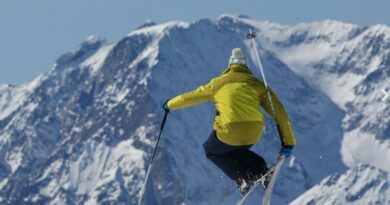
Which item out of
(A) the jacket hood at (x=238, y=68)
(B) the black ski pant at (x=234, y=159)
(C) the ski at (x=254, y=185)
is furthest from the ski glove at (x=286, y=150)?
(A) the jacket hood at (x=238, y=68)

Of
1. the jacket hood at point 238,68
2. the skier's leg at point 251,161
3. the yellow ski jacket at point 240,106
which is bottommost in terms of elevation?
the skier's leg at point 251,161

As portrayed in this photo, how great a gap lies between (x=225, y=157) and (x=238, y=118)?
82 centimetres

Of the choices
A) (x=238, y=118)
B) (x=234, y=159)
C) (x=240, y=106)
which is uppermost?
(x=240, y=106)

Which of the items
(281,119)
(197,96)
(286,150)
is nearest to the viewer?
(281,119)

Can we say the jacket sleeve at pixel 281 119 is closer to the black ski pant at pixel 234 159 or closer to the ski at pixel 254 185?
the ski at pixel 254 185

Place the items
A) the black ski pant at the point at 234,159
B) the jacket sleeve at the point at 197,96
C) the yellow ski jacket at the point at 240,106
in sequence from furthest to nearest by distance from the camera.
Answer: the black ski pant at the point at 234,159 < the jacket sleeve at the point at 197,96 < the yellow ski jacket at the point at 240,106

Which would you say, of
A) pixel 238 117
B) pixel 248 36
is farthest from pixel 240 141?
pixel 248 36

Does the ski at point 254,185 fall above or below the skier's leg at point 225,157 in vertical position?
below

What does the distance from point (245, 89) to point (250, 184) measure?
120 cm

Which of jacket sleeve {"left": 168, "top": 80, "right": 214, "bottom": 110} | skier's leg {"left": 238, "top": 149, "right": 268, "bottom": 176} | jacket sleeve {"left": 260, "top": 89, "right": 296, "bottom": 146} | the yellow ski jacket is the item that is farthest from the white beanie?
skier's leg {"left": 238, "top": 149, "right": 268, "bottom": 176}

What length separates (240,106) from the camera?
45.6ft

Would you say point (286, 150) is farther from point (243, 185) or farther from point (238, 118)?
point (243, 185)

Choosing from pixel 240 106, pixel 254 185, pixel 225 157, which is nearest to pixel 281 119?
pixel 240 106

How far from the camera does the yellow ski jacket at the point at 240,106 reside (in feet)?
45.5
